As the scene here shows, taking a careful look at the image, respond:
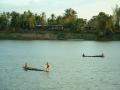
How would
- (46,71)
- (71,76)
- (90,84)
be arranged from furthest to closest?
(46,71) → (71,76) → (90,84)

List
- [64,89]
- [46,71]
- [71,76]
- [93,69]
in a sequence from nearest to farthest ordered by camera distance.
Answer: [64,89] → [71,76] → [46,71] → [93,69]

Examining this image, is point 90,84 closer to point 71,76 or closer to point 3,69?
point 71,76

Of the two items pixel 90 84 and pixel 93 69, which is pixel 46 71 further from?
pixel 90 84

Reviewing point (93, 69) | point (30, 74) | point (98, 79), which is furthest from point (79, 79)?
point (93, 69)

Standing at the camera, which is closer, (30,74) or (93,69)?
(30,74)

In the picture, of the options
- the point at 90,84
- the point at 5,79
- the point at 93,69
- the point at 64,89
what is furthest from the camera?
the point at 93,69

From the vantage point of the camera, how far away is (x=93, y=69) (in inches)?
3282

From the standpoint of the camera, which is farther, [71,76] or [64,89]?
[71,76]

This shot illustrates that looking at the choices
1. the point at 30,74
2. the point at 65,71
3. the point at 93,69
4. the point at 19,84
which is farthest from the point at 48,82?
the point at 93,69

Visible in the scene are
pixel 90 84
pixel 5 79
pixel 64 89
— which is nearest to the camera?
pixel 64 89

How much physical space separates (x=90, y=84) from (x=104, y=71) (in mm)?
17030

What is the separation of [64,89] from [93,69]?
25.2 metres

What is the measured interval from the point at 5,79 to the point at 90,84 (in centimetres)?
1258

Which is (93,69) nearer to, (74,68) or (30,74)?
(74,68)
